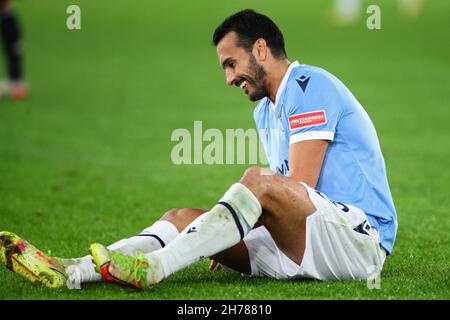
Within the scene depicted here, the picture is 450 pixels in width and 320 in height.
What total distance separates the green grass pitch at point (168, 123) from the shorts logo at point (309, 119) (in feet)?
3.32

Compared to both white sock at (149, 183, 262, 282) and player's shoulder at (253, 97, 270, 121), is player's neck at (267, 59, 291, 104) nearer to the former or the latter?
player's shoulder at (253, 97, 270, 121)

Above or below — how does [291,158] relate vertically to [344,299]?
above

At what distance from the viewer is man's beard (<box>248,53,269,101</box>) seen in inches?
244

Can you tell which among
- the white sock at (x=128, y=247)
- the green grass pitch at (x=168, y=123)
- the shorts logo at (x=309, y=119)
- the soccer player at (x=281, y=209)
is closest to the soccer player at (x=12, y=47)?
the green grass pitch at (x=168, y=123)

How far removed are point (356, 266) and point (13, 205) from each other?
4.68 metres

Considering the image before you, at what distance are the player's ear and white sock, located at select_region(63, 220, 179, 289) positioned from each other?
4.12 ft

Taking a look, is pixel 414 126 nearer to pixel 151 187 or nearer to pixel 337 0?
pixel 151 187

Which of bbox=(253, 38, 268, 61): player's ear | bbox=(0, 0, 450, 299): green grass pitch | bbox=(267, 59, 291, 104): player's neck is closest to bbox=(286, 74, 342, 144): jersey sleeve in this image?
bbox=(267, 59, 291, 104): player's neck

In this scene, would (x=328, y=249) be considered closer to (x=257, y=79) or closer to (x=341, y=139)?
(x=341, y=139)

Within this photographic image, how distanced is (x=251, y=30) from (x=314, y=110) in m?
0.72

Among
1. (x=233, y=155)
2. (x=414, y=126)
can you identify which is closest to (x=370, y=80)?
(x=414, y=126)

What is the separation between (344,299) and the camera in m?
5.55

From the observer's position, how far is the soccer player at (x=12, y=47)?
60.0ft

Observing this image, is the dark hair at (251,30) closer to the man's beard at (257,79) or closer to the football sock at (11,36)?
the man's beard at (257,79)
